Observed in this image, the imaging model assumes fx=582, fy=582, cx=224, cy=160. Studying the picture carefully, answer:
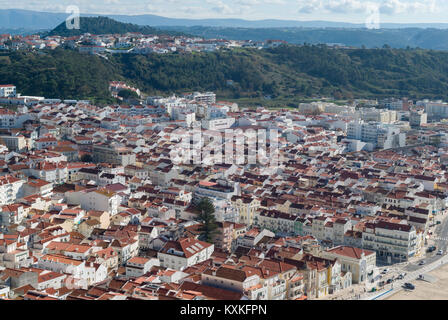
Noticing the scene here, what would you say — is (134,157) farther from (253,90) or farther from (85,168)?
(253,90)

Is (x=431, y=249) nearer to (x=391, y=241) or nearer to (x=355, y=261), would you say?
(x=391, y=241)

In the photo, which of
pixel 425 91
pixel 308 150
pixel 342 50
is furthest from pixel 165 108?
pixel 342 50

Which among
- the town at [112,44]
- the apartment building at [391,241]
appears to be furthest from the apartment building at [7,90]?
the apartment building at [391,241]

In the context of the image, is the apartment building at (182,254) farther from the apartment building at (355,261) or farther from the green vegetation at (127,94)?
the green vegetation at (127,94)

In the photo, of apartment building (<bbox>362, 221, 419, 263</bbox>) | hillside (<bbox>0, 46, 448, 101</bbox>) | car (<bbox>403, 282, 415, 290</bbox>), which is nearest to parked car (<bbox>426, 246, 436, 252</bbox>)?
apartment building (<bbox>362, 221, 419, 263</bbox>)
